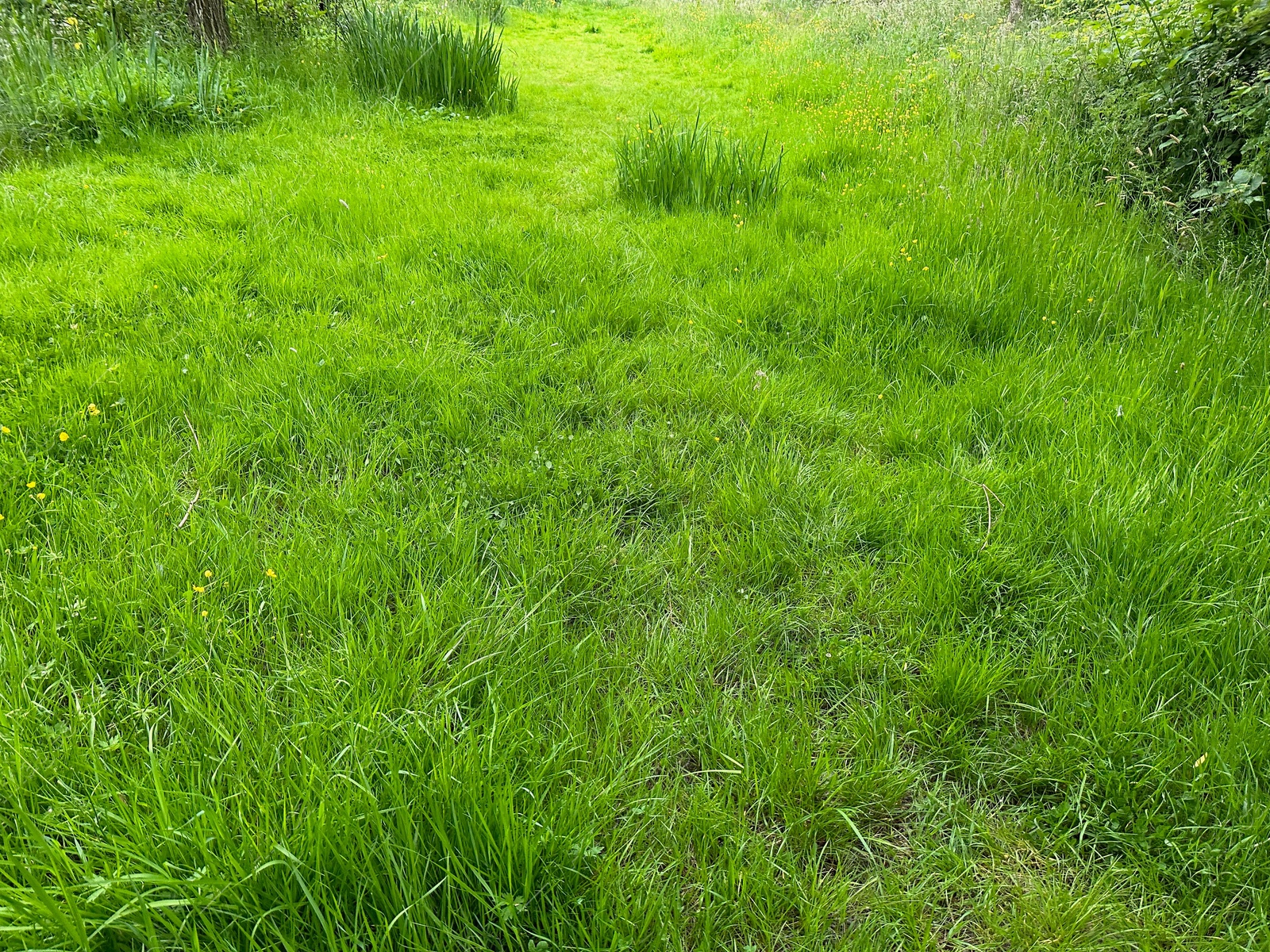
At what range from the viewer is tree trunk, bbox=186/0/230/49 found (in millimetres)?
6402

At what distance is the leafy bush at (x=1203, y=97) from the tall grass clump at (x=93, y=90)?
641 centimetres

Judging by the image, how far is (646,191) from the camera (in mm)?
4441

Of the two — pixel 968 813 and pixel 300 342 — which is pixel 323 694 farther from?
pixel 300 342

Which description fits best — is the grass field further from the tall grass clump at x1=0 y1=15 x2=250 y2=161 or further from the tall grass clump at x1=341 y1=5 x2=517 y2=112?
the tall grass clump at x1=341 y1=5 x2=517 y2=112

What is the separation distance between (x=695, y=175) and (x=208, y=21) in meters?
5.63

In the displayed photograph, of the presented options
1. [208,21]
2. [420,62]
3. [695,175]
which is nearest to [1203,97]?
[695,175]

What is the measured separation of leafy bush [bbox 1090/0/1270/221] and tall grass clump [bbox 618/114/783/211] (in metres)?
2.12

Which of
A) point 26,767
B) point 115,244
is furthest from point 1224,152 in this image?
point 115,244

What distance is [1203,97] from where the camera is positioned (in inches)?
133

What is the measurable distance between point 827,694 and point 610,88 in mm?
8737

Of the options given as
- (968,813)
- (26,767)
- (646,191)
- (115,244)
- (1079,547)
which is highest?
(646,191)

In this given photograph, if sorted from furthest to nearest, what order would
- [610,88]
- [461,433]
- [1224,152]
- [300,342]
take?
1. [610,88]
2. [1224,152]
3. [300,342]
4. [461,433]

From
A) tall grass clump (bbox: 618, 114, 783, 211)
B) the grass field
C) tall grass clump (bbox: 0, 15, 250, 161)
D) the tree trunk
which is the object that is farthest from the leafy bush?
the tree trunk

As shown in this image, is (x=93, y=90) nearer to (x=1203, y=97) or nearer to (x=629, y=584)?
(x=629, y=584)
